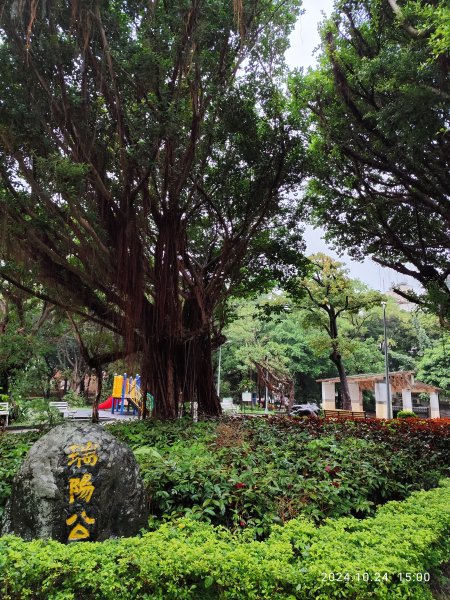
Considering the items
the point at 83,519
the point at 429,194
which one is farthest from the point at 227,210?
the point at 83,519

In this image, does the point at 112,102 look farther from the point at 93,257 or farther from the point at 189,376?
the point at 189,376

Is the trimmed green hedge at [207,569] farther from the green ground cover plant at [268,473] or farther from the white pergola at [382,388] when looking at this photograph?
the white pergola at [382,388]

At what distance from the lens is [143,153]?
17.8 feet

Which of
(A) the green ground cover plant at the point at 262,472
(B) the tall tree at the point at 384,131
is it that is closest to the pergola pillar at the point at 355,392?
(B) the tall tree at the point at 384,131

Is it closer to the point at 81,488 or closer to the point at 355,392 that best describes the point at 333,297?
the point at 355,392

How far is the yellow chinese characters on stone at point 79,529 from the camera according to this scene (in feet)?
8.44

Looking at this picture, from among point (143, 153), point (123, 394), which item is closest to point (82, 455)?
point (143, 153)

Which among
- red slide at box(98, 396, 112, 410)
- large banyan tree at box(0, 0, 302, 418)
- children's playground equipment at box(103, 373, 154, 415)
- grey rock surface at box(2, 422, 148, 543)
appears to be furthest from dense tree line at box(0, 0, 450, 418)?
red slide at box(98, 396, 112, 410)

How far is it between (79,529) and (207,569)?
3.30 ft

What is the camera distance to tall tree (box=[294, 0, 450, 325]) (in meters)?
4.86

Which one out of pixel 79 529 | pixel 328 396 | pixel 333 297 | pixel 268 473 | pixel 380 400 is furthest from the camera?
pixel 328 396

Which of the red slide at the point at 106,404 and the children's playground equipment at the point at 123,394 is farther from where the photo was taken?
the red slide at the point at 106,404

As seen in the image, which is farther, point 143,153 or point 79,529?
point 143,153

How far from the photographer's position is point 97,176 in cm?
589
